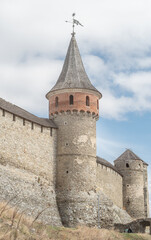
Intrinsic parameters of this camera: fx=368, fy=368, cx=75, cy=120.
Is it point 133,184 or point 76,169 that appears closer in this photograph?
point 76,169

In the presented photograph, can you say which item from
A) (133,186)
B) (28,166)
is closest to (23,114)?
(28,166)

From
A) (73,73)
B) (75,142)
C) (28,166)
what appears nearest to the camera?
(28,166)

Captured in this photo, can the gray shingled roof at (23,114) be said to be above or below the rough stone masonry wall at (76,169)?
above

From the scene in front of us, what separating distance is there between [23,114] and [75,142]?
445 centimetres

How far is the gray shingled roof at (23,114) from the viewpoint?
78.4 feet

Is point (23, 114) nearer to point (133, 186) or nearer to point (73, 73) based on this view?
point (73, 73)

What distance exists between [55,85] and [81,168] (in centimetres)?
721

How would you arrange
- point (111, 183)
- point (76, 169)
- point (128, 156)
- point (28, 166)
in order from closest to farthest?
1. point (28, 166)
2. point (76, 169)
3. point (111, 183)
4. point (128, 156)

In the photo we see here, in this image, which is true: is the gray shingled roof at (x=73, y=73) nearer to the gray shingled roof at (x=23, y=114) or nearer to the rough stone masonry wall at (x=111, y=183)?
the gray shingled roof at (x=23, y=114)

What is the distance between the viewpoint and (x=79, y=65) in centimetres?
3016

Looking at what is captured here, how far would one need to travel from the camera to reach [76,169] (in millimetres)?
26375

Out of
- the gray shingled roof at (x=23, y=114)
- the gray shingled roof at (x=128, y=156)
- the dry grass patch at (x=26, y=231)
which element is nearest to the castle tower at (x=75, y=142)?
the gray shingled roof at (x=23, y=114)

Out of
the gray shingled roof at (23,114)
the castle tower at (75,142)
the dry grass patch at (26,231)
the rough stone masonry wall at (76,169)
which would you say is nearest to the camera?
the dry grass patch at (26,231)

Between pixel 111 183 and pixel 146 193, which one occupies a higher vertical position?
pixel 111 183
